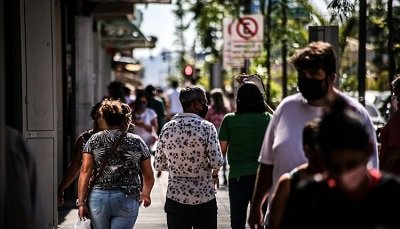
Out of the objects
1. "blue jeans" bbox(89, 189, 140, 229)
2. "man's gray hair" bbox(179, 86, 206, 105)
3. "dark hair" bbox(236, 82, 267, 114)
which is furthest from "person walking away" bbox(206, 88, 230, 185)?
"blue jeans" bbox(89, 189, 140, 229)

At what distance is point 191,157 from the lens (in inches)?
331

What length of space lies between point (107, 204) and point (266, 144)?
2160mm

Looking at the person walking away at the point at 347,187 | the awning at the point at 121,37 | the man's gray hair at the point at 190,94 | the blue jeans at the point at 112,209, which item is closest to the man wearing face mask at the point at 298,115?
the person walking away at the point at 347,187

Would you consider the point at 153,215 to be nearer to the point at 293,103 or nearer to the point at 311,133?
the point at 293,103

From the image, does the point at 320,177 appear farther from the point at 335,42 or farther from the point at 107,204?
the point at 335,42

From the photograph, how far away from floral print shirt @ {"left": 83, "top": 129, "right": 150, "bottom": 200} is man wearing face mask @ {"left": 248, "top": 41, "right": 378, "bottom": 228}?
2.01m

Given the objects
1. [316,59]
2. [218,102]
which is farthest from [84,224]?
[218,102]

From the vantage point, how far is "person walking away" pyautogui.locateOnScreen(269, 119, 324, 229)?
520 centimetres

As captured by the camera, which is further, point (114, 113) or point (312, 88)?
point (114, 113)

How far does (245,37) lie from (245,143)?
12.7m

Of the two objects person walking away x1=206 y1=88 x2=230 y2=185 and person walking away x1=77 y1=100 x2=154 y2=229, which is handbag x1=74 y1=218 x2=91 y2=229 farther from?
person walking away x1=206 y1=88 x2=230 y2=185

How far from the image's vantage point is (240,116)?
9250mm

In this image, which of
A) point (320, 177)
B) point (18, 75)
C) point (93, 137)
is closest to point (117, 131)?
point (93, 137)

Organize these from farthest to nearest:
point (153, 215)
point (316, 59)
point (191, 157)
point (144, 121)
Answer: point (144, 121) < point (153, 215) < point (191, 157) < point (316, 59)
